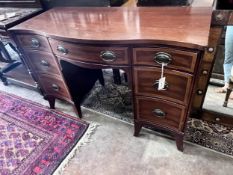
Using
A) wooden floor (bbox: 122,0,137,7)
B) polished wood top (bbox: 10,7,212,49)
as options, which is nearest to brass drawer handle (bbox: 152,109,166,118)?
polished wood top (bbox: 10,7,212,49)

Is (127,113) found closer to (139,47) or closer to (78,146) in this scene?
(78,146)

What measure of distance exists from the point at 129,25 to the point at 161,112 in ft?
1.76

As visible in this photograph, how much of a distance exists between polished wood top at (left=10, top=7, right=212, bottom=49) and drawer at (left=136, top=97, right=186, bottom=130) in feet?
1.29

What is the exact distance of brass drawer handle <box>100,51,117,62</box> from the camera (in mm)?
995

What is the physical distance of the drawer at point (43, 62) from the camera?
129cm

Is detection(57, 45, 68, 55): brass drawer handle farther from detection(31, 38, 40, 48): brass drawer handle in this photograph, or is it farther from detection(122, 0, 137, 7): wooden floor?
detection(122, 0, 137, 7): wooden floor

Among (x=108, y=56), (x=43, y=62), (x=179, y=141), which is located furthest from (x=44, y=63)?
(x=179, y=141)

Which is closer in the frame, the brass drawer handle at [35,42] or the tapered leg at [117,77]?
the brass drawer handle at [35,42]

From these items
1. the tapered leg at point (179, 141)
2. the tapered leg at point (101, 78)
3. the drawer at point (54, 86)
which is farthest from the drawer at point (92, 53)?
the tapered leg at point (101, 78)

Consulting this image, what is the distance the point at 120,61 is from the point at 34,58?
2.33 feet

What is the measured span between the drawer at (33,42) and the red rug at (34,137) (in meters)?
0.66

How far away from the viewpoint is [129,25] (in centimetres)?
103

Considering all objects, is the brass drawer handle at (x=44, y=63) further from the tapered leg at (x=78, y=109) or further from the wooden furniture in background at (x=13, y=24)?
the tapered leg at (x=78, y=109)

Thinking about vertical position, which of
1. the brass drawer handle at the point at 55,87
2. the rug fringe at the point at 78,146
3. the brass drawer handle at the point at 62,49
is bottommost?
the rug fringe at the point at 78,146
